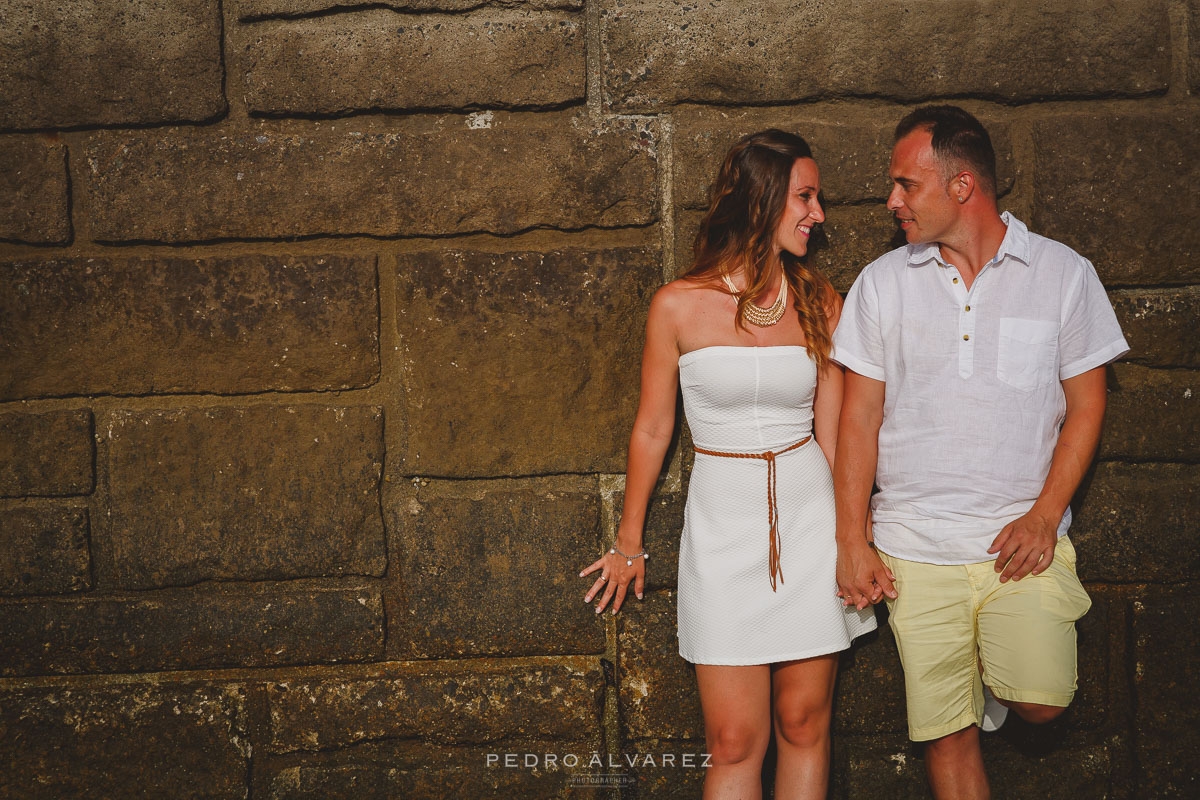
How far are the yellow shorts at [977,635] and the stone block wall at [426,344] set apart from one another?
1.07 feet

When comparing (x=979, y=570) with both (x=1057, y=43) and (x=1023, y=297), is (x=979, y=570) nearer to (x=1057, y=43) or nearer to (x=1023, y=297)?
(x=1023, y=297)

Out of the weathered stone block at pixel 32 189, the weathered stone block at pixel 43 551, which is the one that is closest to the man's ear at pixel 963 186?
the weathered stone block at pixel 32 189

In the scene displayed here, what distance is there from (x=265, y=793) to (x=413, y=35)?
2396mm

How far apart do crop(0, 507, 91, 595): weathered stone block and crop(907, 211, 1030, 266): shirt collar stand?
8.48ft

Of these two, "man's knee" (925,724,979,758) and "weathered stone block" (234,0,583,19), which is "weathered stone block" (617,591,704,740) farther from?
"weathered stone block" (234,0,583,19)

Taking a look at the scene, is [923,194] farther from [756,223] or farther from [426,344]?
[426,344]

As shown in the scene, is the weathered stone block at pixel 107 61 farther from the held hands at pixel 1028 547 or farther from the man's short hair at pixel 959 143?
the held hands at pixel 1028 547

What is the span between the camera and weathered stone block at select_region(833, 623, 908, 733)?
2.72m

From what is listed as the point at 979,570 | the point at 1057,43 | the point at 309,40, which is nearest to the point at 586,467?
the point at 979,570

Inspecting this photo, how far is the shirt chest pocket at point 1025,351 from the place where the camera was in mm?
2252

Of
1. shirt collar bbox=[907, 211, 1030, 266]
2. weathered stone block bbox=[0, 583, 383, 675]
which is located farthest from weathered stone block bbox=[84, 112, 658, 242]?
weathered stone block bbox=[0, 583, 383, 675]

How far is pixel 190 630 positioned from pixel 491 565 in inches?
37.7

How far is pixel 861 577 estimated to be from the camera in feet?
7.75

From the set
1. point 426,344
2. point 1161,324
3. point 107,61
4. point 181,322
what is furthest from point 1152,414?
point 107,61
